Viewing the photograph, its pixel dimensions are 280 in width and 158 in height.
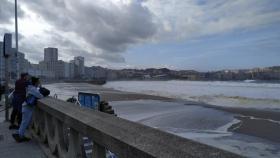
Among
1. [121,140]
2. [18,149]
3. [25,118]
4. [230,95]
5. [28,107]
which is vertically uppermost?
[121,140]

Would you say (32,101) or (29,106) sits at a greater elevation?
(32,101)

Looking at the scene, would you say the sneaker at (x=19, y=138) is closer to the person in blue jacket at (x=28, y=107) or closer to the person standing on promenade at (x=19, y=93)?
the person in blue jacket at (x=28, y=107)

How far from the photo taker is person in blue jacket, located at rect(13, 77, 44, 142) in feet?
22.6

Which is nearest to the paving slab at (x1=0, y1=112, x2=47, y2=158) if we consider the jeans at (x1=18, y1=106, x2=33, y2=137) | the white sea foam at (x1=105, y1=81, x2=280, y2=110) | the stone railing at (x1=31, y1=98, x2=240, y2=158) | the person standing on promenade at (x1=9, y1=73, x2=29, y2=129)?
the jeans at (x1=18, y1=106, x2=33, y2=137)

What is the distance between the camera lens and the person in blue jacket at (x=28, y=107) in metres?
6.89

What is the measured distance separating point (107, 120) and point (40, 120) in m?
4.03

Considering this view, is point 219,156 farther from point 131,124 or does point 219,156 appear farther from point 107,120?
point 107,120

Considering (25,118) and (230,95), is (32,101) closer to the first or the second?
(25,118)

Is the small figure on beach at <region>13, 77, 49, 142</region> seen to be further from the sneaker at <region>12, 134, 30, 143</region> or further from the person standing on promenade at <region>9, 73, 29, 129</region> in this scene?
the person standing on promenade at <region>9, 73, 29, 129</region>

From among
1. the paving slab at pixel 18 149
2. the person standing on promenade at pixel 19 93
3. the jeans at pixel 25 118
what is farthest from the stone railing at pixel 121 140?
the person standing on promenade at pixel 19 93

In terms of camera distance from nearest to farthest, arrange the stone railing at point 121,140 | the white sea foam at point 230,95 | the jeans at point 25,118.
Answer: the stone railing at point 121,140
the jeans at point 25,118
the white sea foam at point 230,95

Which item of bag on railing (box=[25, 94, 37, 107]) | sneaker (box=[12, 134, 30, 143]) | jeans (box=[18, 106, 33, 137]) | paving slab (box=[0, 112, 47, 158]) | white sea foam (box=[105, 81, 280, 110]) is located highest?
bag on railing (box=[25, 94, 37, 107])

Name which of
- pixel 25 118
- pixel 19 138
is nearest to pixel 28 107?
pixel 25 118

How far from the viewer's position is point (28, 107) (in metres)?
7.06
